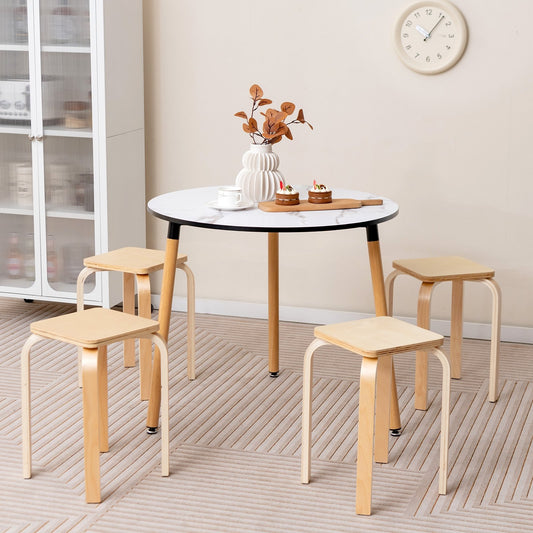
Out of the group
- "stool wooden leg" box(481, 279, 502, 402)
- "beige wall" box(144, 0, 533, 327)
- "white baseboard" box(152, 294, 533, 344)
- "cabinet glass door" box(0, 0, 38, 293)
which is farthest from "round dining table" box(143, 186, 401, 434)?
"cabinet glass door" box(0, 0, 38, 293)

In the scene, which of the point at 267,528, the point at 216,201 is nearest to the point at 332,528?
the point at 267,528

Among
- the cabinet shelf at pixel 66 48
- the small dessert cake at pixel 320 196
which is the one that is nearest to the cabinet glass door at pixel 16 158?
the cabinet shelf at pixel 66 48

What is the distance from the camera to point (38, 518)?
2740mm

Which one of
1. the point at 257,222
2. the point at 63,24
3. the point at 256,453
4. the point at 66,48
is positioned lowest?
the point at 256,453

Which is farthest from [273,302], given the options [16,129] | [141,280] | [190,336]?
[16,129]

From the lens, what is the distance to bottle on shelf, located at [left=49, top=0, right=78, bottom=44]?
430 cm

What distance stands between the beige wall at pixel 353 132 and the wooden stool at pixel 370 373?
1.47 meters

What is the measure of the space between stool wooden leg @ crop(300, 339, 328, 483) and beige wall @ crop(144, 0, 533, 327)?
170 centimetres

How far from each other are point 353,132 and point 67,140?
4.37ft

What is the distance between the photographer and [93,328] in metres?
2.91

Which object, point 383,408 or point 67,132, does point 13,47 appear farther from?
point 383,408

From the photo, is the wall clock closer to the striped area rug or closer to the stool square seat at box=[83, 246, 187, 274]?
the striped area rug

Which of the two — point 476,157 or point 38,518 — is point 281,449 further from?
point 476,157

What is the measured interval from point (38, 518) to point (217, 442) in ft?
2.40
